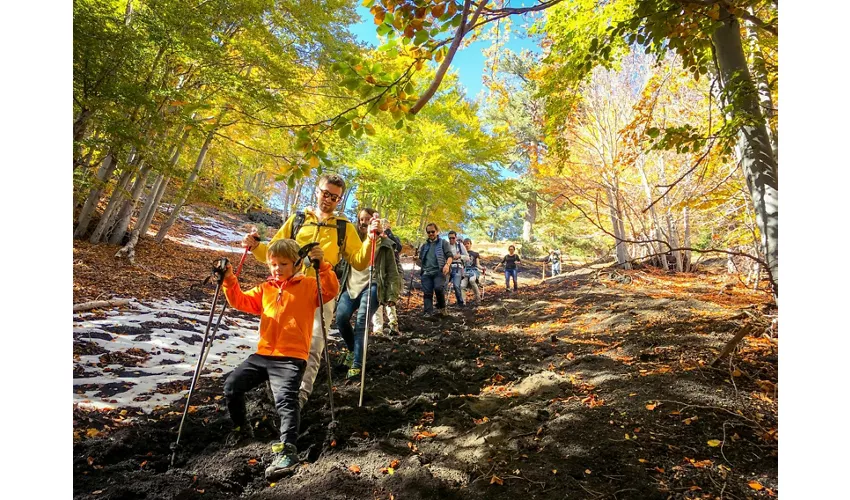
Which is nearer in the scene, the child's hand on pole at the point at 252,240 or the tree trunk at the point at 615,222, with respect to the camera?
the child's hand on pole at the point at 252,240

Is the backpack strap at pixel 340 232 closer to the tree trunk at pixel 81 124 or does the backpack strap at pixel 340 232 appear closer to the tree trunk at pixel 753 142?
the tree trunk at pixel 81 124

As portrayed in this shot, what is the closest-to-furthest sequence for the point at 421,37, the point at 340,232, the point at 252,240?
the point at 421,37, the point at 252,240, the point at 340,232

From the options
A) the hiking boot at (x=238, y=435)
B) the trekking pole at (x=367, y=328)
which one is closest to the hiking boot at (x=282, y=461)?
the hiking boot at (x=238, y=435)

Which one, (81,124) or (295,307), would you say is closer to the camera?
(295,307)

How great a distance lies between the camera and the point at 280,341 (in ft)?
9.34

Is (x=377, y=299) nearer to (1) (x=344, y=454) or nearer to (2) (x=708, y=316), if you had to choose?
(1) (x=344, y=454)

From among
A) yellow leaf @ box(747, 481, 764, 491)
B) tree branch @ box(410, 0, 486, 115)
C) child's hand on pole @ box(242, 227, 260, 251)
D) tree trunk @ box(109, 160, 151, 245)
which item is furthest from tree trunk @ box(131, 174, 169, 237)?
yellow leaf @ box(747, 481, 764, 491)

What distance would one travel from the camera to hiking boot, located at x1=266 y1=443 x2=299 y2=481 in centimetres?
239

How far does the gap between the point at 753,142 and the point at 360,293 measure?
3.99 meters

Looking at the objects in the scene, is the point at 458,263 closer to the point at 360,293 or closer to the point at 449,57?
the point at 360,293

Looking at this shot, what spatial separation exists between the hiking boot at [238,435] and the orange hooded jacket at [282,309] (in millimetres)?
618

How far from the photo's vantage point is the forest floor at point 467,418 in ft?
7.16

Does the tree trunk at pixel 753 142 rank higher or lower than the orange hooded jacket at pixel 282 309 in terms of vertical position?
higher

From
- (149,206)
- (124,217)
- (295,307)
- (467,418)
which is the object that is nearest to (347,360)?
(295,307)
